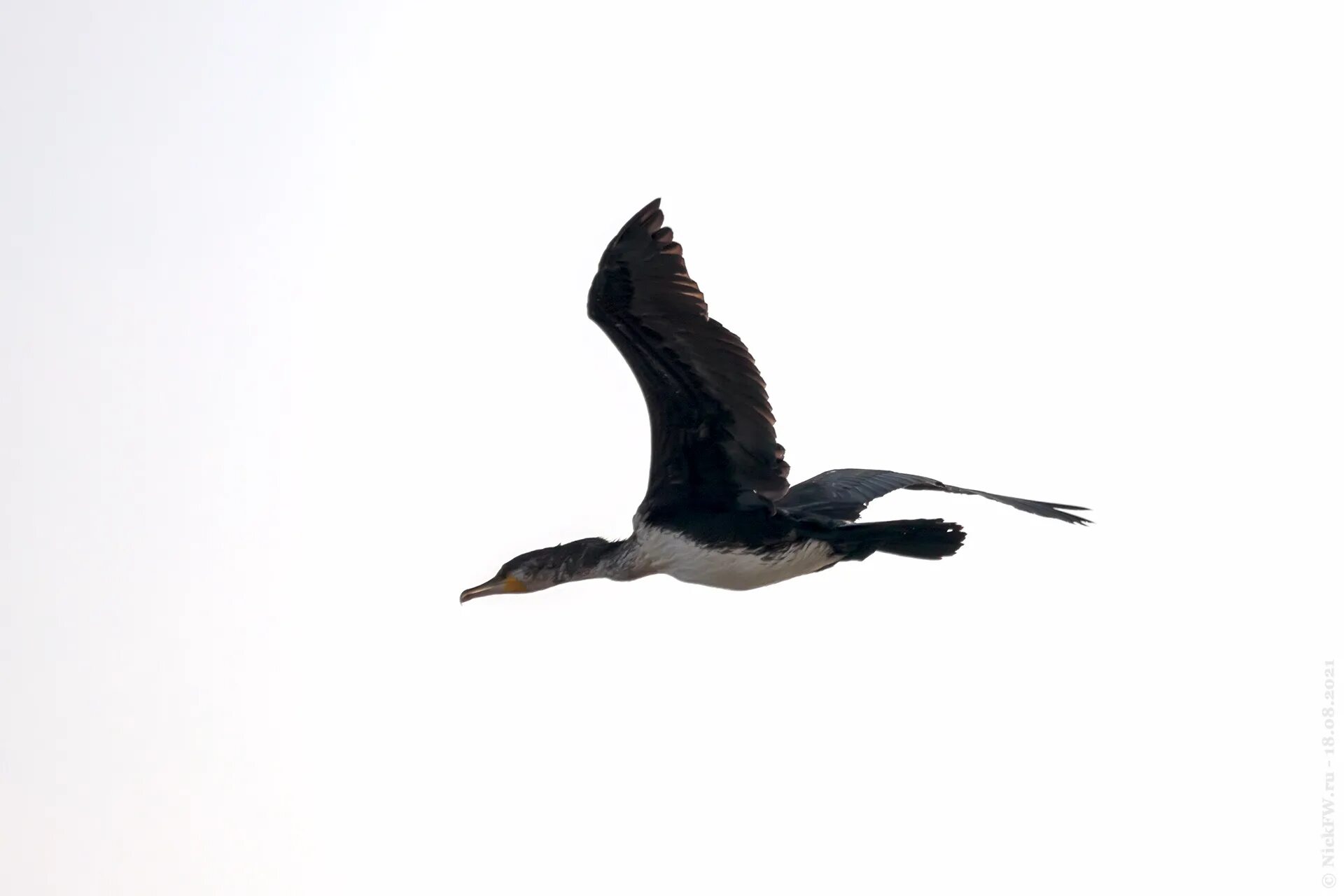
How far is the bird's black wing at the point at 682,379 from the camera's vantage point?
10.8 metres

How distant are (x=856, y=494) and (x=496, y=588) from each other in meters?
2.45

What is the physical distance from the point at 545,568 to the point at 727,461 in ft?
5.05

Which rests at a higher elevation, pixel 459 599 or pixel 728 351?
pixel 728 351

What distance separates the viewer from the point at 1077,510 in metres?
11.6

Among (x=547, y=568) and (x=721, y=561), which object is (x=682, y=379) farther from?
(x=547, y=568)

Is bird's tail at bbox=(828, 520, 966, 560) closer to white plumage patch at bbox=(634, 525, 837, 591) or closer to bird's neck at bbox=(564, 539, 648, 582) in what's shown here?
white plumage patch at bbox=(634, 525, 837, 591)

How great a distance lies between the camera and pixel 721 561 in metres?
11.6

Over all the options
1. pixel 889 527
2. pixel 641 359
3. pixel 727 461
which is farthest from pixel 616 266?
pixel 889 527

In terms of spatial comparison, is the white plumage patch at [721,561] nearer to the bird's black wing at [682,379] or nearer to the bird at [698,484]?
the bird at [698,484]

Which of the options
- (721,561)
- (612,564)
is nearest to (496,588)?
(612,564)

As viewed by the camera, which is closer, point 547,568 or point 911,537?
point 911,537

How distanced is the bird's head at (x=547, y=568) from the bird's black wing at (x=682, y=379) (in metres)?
0.58

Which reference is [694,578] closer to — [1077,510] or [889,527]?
[889,527]

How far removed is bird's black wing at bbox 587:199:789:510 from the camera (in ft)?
35.4
